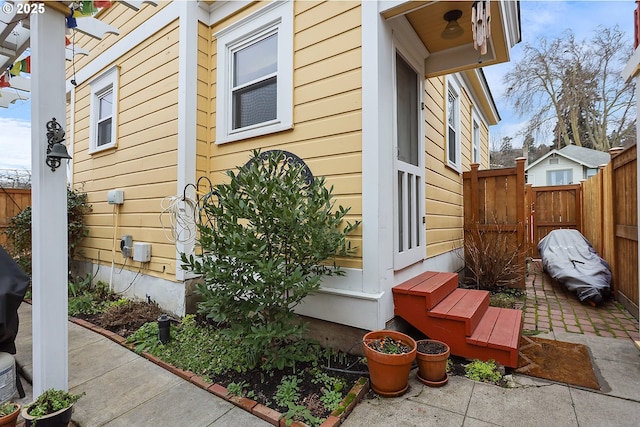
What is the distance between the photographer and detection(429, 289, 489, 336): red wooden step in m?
2.62

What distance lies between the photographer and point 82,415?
2152mm

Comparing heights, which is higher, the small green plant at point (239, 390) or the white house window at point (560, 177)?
the white house window at point (560, 177)

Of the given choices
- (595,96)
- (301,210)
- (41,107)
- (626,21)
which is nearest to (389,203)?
(301,210)

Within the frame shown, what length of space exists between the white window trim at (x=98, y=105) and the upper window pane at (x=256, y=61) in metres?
2.39

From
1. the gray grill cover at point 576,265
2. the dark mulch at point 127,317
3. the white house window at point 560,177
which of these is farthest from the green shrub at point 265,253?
the white house window at point 560,177

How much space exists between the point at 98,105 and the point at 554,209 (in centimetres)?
1017

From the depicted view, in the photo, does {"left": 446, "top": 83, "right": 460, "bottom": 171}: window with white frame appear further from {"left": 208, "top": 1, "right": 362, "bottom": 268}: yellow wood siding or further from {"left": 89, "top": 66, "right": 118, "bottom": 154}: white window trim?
{"left": 89, "top": 66, "right": 118, "bottom": 154}: white window trim

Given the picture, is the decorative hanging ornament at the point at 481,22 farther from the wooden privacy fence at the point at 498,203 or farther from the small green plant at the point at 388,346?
the wooden privacy fence at the point at 498,203

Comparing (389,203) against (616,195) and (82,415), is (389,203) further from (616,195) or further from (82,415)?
(616,195)

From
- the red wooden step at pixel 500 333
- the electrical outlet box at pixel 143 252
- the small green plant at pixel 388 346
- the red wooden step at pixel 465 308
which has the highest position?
the electrical outlet box at pixel 143 252

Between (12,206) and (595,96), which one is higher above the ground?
(595,96)

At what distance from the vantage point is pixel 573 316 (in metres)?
3.89

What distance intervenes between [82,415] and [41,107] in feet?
6.85

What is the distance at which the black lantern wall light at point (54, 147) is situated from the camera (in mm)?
2143
